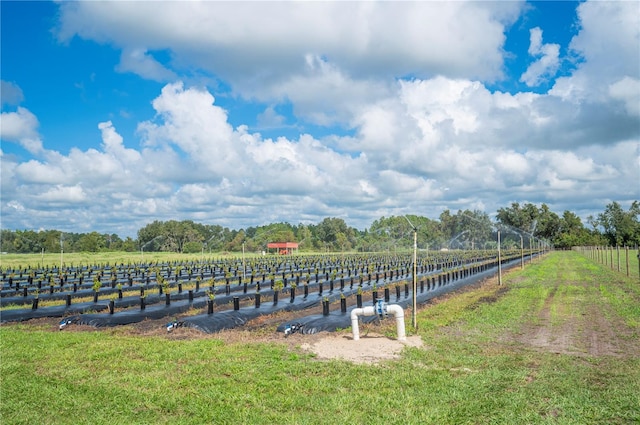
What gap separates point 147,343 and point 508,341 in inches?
314

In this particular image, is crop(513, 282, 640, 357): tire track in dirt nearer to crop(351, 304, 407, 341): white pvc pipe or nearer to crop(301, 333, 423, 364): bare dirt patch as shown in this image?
crop(351, 304, 407, 341): white pvc pipe

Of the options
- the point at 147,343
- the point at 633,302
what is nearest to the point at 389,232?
the point at 633,302

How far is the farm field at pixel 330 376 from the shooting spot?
6066 mm

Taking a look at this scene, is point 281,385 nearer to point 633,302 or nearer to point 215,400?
point 215,400

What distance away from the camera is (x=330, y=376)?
7629 mm

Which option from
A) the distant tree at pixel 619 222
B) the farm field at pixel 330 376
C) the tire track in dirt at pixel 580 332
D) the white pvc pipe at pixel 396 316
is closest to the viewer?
the farm field at pixel 330 376

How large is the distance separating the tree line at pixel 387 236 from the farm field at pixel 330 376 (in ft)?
220

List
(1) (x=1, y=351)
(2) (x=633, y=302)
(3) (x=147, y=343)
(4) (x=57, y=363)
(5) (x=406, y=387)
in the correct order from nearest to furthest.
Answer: (5) (x=406, y=387) → (4) (x=57, y=363) → (1) (x=1, y=351) → (3) (x=147, y=343) → (2) (x=633, y=302)

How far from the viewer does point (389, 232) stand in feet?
333

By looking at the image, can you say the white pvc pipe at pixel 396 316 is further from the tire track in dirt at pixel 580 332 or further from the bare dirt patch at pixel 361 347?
the tire track in dirt at pixel 580 332

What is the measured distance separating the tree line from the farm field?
2640 inches

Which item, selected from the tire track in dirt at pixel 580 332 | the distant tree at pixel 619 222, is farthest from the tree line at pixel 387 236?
the tire track in dirt at pixel 580 332

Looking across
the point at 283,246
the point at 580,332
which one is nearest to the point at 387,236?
the point at 283,246

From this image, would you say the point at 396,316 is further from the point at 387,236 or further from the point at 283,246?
the point at 387,236
